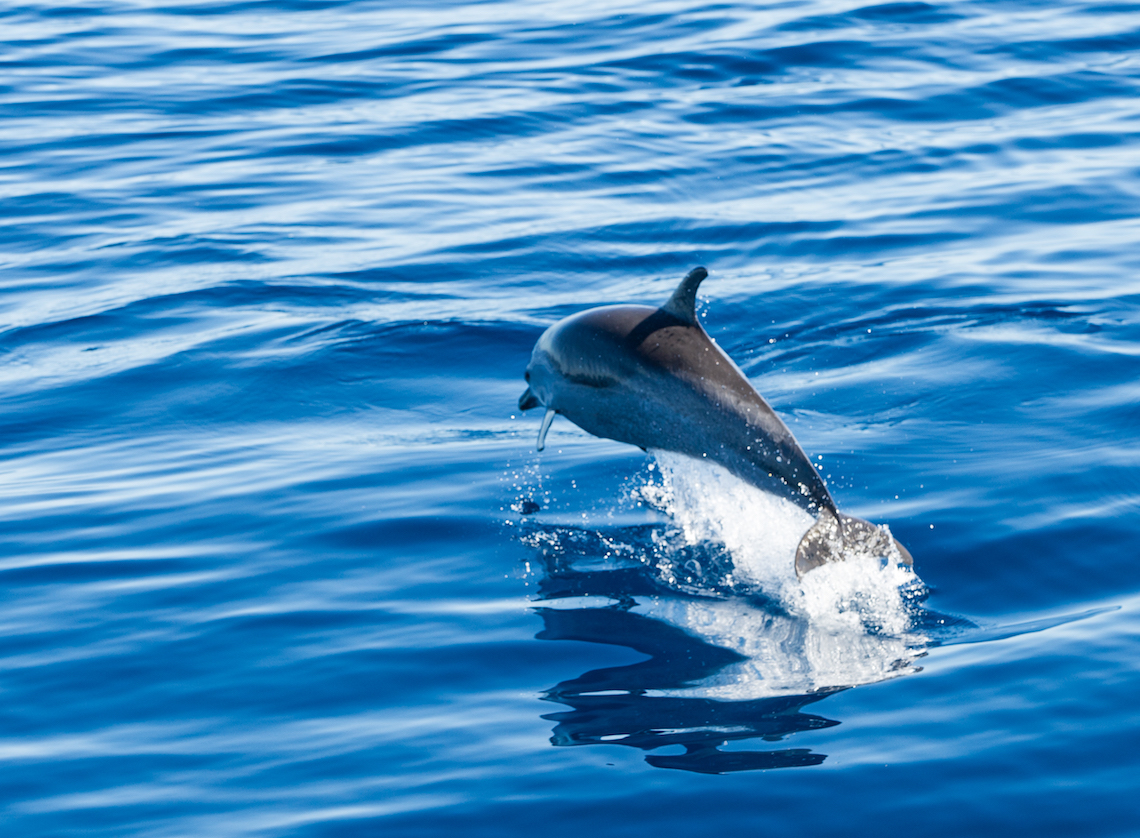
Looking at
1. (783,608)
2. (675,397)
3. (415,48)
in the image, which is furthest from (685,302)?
(415,48)

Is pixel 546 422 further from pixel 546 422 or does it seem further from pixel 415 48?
pixel 415 48

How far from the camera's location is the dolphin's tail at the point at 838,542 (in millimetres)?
6809

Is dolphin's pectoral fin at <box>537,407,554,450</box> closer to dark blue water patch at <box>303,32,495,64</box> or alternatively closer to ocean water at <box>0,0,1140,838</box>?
ocean water at <box>0,0,1140,838</box>

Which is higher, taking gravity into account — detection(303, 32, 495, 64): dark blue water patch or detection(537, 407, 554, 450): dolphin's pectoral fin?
detection(303, 32, 495, 64): dark blue water patch

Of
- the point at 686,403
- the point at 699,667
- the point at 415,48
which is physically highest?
the point at 415,48

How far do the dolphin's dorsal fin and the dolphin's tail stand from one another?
1247 mm

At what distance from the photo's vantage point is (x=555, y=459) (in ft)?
32.7

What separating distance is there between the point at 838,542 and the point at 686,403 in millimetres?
1073

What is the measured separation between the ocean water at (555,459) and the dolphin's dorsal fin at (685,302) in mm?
1116

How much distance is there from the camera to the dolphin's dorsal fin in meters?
7.09

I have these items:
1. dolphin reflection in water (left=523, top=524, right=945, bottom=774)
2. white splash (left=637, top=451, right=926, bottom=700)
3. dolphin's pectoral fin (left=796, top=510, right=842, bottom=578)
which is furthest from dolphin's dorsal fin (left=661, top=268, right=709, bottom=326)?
dolphin reflection in water (left=523, top=524, right=945, bottom=774)

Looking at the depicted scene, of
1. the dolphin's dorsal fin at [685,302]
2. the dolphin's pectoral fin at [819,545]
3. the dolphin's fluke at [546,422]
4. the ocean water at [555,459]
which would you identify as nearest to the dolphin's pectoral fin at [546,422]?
the dolphin's fluke at [546,422]

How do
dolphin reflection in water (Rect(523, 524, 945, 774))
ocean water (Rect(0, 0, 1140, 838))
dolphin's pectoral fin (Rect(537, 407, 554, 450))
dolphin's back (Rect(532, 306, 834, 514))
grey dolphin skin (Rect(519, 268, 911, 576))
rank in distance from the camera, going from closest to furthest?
1. ocean water (Rect(0, 0, 1140, 838))
2. dolphin reflection in water (Rect(523, 524, 945, 774))
3. grey dolphin skin (Rect(519, 268, 911, 576))
4. dolphin's back (Rect(532, 306, 834, 514))
5. dolphin's pectoral fin (Rect(537, 407, 554, 450))

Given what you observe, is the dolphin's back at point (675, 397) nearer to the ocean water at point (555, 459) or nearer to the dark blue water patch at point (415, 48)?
the ocean water at point (555, 459)
